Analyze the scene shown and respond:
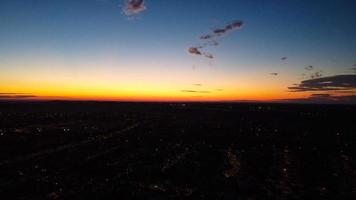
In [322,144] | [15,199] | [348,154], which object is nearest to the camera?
[15,199]

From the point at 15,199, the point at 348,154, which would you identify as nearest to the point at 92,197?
the point at 15,199

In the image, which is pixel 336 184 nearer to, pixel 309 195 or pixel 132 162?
pixel 309 195

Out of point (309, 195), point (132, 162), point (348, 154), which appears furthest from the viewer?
point (348, 154)

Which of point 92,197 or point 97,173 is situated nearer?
point 92,197

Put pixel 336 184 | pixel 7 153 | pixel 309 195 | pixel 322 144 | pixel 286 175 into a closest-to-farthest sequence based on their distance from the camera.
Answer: pixel 309 195 → pixel 336 184 → pixel 286 175 → pixel 7 153 → pixel 322 144

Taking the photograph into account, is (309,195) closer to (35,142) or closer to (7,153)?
(7,153)

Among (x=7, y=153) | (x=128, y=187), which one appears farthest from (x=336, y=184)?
(x=7, y=153)

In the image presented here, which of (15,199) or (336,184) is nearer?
(15,199)

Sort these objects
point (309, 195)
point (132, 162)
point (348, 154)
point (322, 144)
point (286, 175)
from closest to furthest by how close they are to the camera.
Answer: point (309, 195) → point (286, 175) → point (132, 162) → point (348, 154) → point (322, 144)
